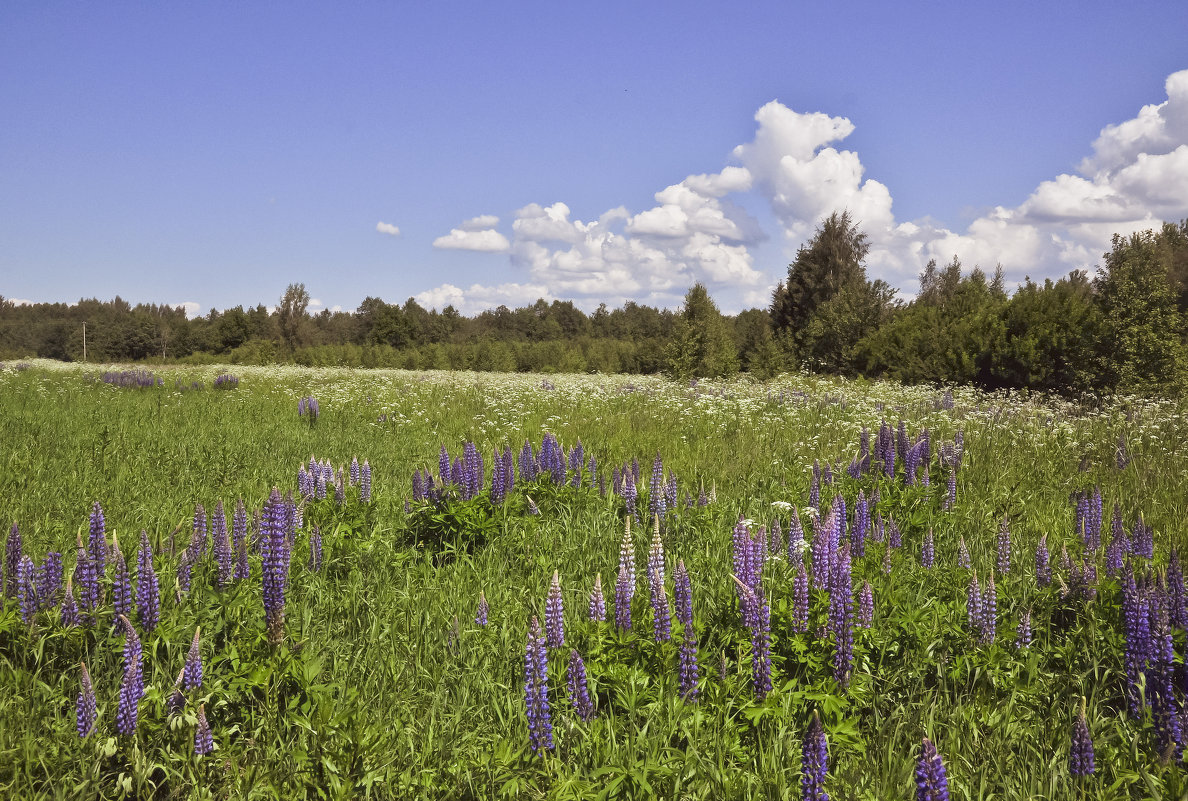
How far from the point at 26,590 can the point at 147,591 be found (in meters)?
0.71

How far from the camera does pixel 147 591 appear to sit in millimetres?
3043

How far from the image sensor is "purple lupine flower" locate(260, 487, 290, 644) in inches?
120

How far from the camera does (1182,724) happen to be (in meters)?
2.58

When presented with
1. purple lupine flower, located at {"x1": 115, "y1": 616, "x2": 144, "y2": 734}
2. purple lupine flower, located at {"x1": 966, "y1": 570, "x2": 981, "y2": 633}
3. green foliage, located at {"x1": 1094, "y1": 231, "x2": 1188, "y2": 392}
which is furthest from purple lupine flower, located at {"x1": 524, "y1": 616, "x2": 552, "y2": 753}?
green foliage, located at {"x1": 1094, "y1": 231, "x2": 1188, "y2": 392}

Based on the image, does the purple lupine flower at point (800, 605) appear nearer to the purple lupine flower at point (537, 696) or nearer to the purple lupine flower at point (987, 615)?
the purple lupine flower at point (987, 615)

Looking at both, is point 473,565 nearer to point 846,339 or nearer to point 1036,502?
point 1036,502

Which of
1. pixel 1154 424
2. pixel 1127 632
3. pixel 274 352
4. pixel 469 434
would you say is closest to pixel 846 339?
pixel 1154 424

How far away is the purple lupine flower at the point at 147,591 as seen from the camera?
3.03 metres

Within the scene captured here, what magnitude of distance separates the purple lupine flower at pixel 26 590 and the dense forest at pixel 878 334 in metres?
19.8

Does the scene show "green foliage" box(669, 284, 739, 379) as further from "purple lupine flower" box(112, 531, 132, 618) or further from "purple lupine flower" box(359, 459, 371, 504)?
"purple lupine flower" box(112, 531, 132, 618)

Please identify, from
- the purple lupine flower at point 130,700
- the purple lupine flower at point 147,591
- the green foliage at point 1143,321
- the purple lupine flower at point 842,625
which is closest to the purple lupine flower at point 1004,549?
the purple lupine flower at point 842,625

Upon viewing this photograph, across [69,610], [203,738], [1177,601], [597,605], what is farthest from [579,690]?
[1177,601]

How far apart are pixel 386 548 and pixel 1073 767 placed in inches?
162

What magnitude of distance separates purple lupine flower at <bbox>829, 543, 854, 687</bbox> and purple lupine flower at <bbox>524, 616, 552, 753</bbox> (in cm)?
131
